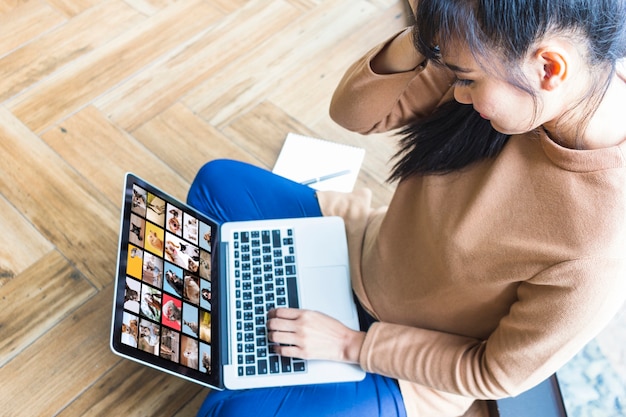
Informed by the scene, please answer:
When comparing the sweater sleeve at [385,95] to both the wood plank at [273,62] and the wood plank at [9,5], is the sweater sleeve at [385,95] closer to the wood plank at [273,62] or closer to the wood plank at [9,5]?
the wood plank at [273,62]

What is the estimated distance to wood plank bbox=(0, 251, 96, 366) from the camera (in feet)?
3.84

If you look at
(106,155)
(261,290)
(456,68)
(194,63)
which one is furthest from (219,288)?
(194,63)

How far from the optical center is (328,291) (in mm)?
932

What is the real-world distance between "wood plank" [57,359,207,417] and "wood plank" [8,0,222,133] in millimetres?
693

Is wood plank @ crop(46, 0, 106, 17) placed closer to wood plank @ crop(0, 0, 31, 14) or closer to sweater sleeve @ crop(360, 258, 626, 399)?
wood plank @ crop(0, 0, 31, 14)

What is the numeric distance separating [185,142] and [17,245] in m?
0.47

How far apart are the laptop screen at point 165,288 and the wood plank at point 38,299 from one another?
1.44 ft

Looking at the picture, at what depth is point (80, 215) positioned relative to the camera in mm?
1331

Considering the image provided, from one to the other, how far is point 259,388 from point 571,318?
0.48 m

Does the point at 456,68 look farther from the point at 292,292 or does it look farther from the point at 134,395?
the point at 134,395

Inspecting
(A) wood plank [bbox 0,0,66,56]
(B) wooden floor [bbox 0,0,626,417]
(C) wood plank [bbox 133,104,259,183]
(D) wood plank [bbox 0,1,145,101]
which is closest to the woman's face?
(B) wooden floor [bbox 0,0,626,417]

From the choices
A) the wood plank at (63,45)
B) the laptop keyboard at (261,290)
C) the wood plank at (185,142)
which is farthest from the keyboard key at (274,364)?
the wood plank at (63,45)

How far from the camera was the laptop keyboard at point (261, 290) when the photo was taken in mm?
867

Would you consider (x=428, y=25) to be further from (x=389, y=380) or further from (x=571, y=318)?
(x=389, y=380)
